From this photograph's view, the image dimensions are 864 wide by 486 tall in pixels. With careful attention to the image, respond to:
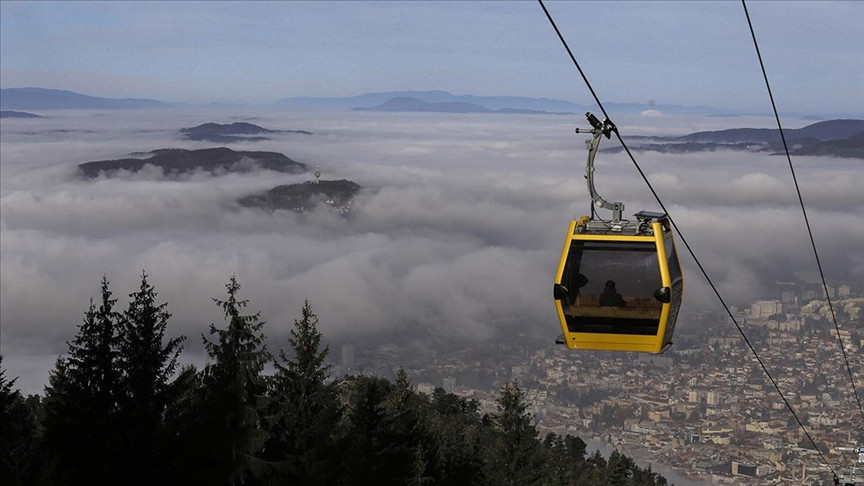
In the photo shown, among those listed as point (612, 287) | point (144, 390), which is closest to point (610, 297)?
point (612, 287)

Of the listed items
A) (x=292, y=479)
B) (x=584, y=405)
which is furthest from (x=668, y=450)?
(x=292, y=479)

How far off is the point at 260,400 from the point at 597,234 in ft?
42.2

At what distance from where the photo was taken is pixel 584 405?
194875mm

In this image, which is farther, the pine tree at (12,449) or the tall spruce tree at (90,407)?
the tall spruce tree at (90,407)

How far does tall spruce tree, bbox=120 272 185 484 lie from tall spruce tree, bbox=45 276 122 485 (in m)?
0.26

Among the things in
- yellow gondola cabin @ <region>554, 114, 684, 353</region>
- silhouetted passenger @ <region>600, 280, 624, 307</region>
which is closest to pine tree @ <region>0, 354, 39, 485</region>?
yellow gondola cabin @ <region>554, 114, 684, 353</region>

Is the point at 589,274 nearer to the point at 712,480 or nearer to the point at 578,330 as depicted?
the point at 578,330

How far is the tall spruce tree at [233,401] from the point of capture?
25.3m

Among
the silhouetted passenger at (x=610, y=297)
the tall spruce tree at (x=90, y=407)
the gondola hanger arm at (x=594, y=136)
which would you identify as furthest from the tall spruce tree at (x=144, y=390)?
the gondola hanger arm at (x=594, y=136)

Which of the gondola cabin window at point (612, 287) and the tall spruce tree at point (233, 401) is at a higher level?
the gondola cabin window at point (612, 287)

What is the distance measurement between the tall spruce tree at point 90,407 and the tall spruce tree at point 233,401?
91.8 inches

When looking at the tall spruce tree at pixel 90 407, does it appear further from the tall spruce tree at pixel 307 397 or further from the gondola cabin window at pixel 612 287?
the gondola cabin window at pixel 612 287

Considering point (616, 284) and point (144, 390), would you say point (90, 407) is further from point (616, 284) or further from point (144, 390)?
point (616, 284)

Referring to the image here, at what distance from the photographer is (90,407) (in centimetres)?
2598
